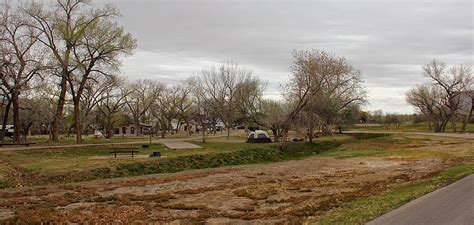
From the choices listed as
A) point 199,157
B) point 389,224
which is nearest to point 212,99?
point 199,157

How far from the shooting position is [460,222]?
8.05m

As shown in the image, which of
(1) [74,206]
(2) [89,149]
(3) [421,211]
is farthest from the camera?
(2) [89,149]

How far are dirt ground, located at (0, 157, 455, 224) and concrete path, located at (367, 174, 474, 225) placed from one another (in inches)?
78.6

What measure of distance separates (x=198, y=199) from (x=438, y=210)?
755 cm

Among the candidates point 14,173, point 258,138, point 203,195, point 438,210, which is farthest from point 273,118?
point 438,210

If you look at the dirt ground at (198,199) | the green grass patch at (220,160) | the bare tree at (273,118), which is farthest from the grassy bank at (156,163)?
→ the dirt ground at (198,199)

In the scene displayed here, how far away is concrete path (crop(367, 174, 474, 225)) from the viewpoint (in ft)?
27.1

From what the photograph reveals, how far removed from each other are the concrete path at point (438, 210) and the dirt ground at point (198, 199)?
6.55ft

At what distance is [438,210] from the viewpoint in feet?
30.2

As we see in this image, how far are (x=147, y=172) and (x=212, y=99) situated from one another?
52514 millimetres

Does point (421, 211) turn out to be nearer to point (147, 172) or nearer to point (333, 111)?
point (147, 172)

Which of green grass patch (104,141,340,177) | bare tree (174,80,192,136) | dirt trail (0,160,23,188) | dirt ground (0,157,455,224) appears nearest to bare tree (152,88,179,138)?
bare tree (174,80,192,136)

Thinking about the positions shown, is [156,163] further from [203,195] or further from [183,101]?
[183,101]

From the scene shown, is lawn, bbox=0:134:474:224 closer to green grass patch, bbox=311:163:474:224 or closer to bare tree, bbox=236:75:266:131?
green grass patch, bbox=311:163:474:224
